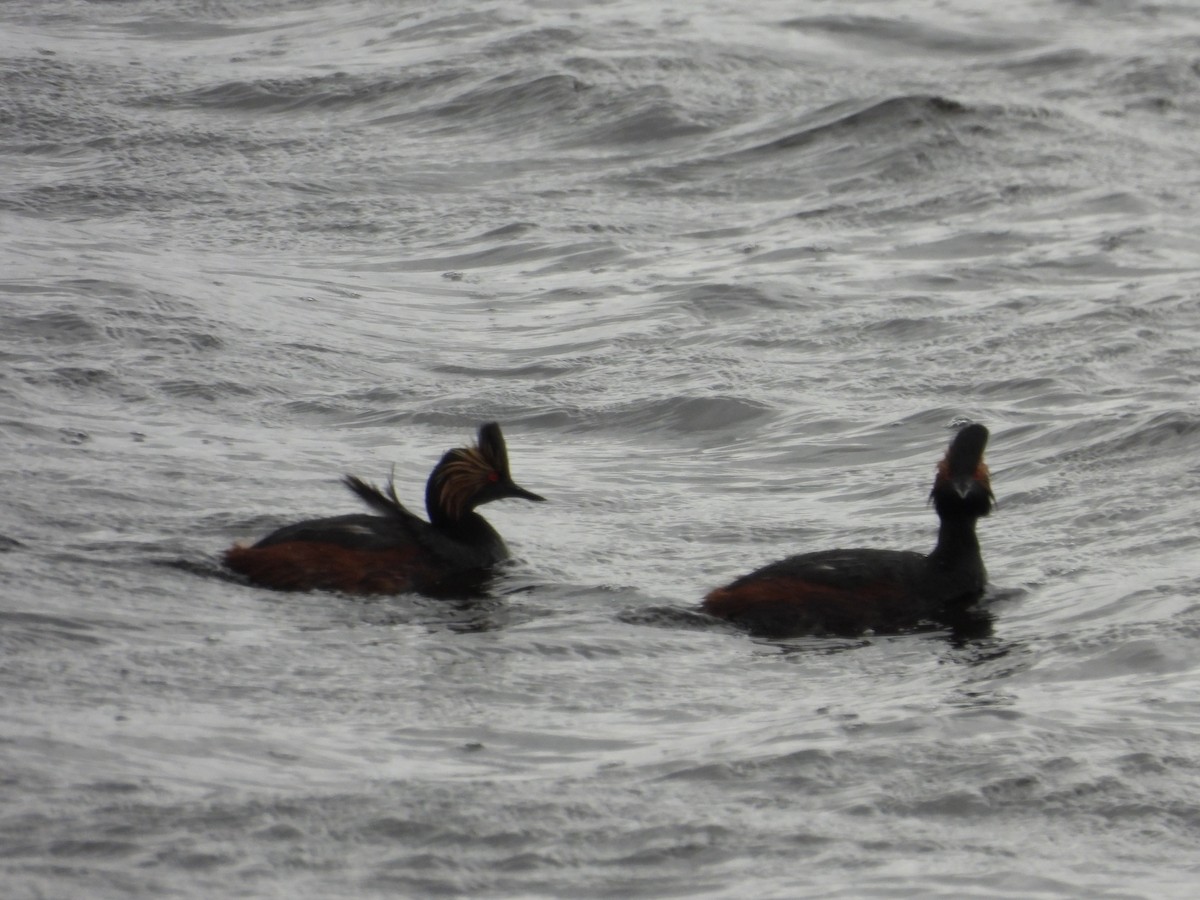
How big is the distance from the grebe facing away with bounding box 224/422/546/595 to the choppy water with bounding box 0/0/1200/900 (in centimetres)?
20

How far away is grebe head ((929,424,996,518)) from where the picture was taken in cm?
1034

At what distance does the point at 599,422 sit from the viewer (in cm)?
1359

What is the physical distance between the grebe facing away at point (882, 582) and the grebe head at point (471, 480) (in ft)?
4.78

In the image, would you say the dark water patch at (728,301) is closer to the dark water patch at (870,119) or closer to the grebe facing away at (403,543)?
the dark water patch at (870,119)

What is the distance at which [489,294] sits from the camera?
53.7 ft

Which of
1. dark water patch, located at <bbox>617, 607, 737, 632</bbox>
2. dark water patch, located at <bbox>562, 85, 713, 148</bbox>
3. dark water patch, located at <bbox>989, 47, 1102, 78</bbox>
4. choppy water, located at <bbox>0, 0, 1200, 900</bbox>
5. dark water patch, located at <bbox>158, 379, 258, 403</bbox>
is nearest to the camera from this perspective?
choppy water, located at <bbox>0, 0, 1200, 900</bbox>

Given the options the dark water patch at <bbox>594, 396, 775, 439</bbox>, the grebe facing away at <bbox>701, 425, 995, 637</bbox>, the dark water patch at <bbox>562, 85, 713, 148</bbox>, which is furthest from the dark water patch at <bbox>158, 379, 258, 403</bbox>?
the dark water patch at <bbox>562, 85, 713, 148</bbox>

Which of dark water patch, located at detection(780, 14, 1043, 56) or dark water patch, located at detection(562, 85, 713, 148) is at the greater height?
dark water patch, located at detection(780, 14, 1043, 56)

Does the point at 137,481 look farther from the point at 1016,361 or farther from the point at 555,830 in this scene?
the point at 1016,361

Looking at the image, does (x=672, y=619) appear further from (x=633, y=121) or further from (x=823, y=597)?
(x=633, y=121)

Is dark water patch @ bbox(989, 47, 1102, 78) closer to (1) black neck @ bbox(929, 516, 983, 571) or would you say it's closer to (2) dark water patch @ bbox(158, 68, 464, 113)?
(2) dark water patch @ bbox(158, 68, 464, 113)

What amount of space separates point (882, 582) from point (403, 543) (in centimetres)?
234

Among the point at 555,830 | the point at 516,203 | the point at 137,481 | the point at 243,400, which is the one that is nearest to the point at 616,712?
the point at 555,830

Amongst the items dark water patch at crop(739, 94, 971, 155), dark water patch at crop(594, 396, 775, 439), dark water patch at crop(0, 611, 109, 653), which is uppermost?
dark water patch at crop(739, 94, 971, 155)
